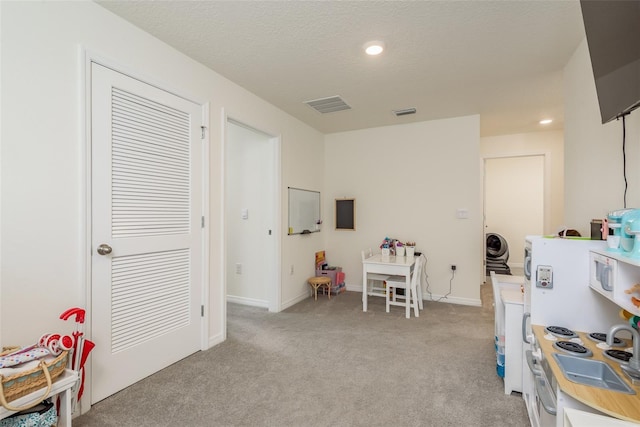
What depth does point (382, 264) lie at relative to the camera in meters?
3.70

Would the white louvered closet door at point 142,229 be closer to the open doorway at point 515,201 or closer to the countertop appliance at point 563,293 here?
the countertop appliance at point 563,293

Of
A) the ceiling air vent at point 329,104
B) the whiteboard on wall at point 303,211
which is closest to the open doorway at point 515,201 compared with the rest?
the whiteboard on wall at point 303,211

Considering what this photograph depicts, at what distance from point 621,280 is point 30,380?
2.64m

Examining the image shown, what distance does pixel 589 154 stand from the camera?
224cm

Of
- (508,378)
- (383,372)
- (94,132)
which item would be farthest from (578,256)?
(94,132)

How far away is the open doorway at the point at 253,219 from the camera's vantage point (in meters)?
3.75

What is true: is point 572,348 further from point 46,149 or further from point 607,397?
point 46,149

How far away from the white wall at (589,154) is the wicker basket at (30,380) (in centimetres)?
315

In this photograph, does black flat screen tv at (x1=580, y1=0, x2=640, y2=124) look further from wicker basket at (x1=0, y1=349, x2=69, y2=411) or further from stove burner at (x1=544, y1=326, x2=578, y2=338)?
wicker basket at (x1=0, y1=349, x2=69, y2=411)

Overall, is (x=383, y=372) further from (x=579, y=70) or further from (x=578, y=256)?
(x=579, y=70)

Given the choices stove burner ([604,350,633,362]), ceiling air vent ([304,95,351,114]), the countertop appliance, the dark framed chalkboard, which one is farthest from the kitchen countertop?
the dark framed chalkboard

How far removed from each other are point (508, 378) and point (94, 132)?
316 centimetres

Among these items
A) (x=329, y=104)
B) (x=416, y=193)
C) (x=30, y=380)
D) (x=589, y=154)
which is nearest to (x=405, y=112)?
(x=329, y=104)

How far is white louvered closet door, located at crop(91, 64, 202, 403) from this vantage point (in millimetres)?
1954
